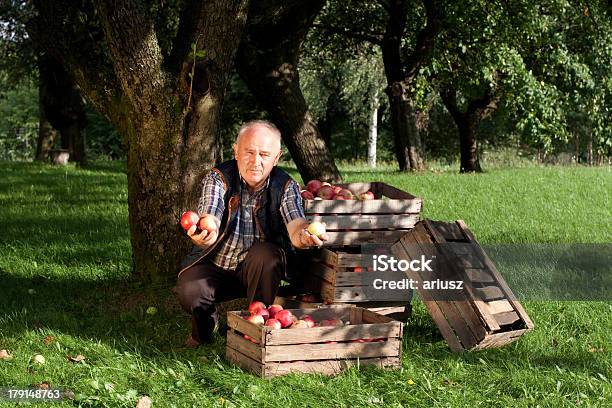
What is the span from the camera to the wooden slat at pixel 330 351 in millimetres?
5270

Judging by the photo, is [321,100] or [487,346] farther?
[321,100]

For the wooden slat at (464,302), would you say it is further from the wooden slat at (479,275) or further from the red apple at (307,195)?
the red apple at (307,195)

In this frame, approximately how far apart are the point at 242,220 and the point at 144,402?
5.01 ft

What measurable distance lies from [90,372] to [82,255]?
4.54m

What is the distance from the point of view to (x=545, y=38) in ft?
66.2

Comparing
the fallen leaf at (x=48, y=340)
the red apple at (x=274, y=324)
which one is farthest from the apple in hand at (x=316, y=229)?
the fallen leaf at (x=48, y=340)

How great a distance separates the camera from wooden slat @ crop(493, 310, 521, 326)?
239 inches

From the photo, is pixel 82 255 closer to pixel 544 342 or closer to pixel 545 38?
pixel 544 342

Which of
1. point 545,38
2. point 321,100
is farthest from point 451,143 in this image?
point 545,38

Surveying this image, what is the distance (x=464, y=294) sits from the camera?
5996 mm

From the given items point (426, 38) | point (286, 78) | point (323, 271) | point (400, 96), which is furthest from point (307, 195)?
point (400, 96)

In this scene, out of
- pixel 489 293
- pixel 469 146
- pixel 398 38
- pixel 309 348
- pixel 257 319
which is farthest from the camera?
pixel 469 146

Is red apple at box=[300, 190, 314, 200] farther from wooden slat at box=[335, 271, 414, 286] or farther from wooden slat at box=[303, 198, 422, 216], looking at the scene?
wooden slat at box=[335, 271, 414, 286]

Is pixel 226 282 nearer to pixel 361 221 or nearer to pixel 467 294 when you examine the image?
pixel 361 221
